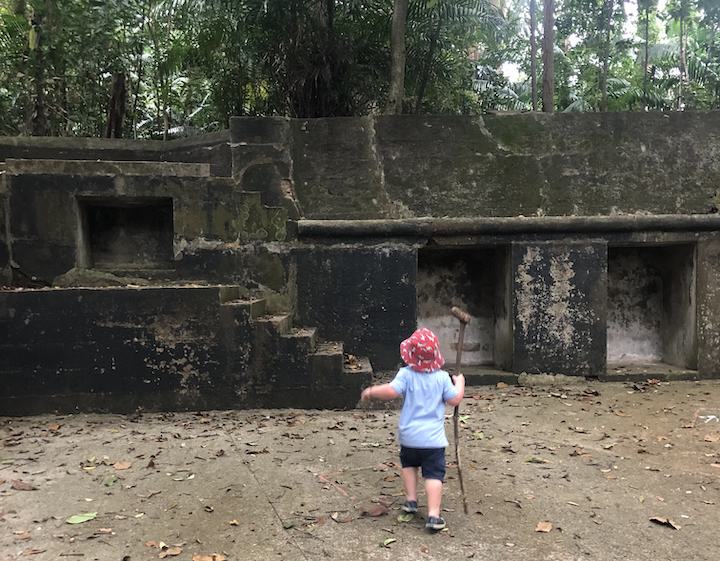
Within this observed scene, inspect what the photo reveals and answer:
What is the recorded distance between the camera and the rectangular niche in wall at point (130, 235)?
20.2ft

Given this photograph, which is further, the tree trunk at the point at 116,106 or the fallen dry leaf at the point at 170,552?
the tree trunk at the point at 116,106

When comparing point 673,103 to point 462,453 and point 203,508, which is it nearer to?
point 462,453

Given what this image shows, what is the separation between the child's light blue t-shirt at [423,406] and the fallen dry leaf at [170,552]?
4.15 feet

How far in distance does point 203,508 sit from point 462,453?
191 centimetres

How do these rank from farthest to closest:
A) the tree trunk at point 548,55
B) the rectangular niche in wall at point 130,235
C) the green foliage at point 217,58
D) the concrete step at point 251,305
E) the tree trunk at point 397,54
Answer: the tree trunk at point 548,55, the green foliage at point 217,58, the tree trunk at point 397,54, the rectangular niche in wall at point 130,235, the concrete step at point 251,305

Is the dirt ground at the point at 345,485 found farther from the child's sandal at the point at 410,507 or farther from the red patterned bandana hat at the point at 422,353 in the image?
the red patterned bandana hat at the point at 422,353

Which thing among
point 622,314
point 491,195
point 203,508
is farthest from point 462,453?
point 622,314

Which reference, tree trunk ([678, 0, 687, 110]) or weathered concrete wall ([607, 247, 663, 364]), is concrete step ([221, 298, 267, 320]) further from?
tree trunk ([678, 0, 687, 110])

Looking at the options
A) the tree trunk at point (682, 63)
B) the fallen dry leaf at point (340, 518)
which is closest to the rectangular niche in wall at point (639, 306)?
the fallen dry leaf at point (340, 518)

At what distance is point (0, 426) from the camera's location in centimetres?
512

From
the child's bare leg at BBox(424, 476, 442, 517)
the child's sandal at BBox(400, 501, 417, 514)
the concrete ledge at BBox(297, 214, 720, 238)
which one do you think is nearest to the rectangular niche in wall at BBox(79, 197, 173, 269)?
the concrete ledge at BBox(297, 214, 720, 238)

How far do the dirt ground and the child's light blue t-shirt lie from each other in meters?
0.46

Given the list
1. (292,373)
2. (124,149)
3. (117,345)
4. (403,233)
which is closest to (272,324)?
(292,373)

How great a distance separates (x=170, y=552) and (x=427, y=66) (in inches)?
348
